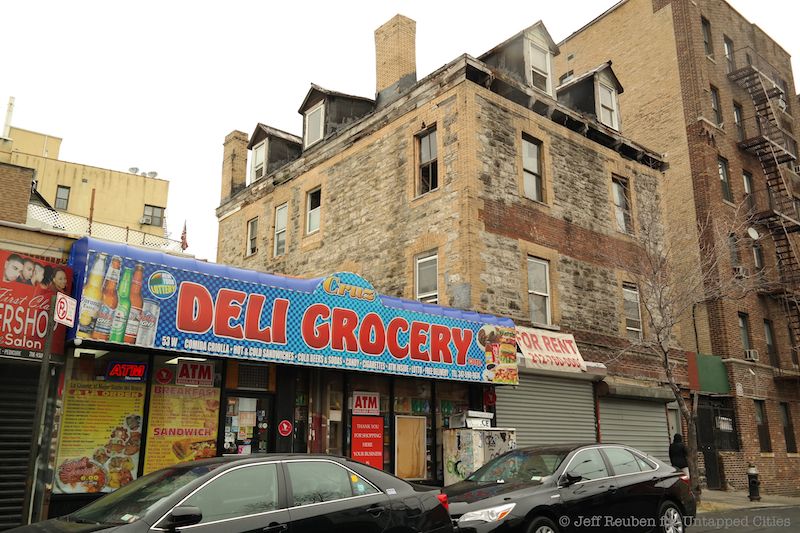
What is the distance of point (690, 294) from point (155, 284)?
14.8 meters

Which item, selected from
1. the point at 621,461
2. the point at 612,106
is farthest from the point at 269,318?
the point at 612,106

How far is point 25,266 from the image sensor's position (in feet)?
30.7

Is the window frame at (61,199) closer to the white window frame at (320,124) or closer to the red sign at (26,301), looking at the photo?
the white window frame at (320,124)

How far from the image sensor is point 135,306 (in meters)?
9.65

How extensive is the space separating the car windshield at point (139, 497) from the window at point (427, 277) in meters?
10.6

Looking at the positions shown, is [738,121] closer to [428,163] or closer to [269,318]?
[428,163]

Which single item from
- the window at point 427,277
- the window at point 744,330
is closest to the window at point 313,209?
the window at point 427,277

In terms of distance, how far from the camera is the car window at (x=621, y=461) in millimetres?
9008

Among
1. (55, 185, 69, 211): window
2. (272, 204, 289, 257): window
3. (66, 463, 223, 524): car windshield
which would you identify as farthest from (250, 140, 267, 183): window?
(55, 185, 69, 211): window

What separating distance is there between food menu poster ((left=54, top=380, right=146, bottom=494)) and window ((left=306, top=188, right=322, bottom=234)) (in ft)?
35.8

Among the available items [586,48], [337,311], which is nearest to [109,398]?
[337,311]

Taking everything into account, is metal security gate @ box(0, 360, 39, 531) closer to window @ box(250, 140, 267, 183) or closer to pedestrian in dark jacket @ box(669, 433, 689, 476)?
pedestrian in dark jacket @ box(669, 433, 689, 476)

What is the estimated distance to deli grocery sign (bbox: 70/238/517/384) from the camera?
31.3 ft

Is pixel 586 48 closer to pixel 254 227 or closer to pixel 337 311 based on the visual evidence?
pixel 254 227
